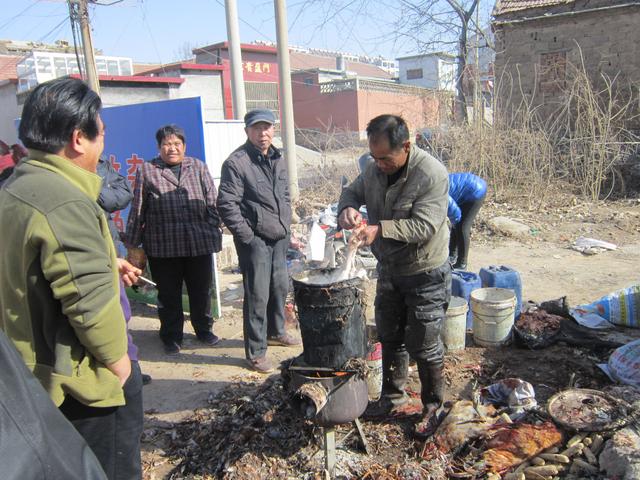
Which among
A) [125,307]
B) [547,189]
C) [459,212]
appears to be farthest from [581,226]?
[125,307]

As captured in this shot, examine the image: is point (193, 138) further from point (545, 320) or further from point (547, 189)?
point (547, 189)

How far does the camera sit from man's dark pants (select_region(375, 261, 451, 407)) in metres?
3.16

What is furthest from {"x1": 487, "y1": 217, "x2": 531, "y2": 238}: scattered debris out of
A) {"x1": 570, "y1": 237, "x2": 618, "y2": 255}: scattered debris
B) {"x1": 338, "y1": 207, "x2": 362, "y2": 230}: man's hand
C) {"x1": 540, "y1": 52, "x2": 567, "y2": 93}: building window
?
{"x1": 540, "y1": 52, "x2": 567, "y2": 93}: building window

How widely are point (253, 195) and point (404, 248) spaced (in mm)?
1569

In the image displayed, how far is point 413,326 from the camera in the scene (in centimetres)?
321

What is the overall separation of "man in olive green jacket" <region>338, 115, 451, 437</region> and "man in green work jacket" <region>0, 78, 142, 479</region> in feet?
5.11

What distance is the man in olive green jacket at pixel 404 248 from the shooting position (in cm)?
293

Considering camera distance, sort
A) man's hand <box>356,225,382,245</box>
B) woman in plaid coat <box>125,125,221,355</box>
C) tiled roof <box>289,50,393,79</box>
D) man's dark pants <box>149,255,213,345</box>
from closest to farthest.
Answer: man's hand <box>356,225,382,245</box> < woman in plaid coat <box>125,125,221,355</box> < man's dark pants <box>149,255,213,345</box> < tiled roof <box>289,50,393,79</box>

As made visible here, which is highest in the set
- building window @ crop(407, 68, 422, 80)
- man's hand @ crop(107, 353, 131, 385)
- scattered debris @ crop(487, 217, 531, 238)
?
building window @ crop(407, 68, 422, 80)

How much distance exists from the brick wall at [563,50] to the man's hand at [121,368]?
1185cm

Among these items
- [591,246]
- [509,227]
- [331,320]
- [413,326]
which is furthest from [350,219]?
[509,227]

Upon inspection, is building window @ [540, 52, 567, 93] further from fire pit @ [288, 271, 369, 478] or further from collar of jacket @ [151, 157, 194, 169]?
fire pit @ [288, 271, 369, 478]

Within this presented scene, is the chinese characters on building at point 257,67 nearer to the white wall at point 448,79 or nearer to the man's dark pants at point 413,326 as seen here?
the white wall at point 448,79

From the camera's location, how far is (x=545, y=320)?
4.79 m
